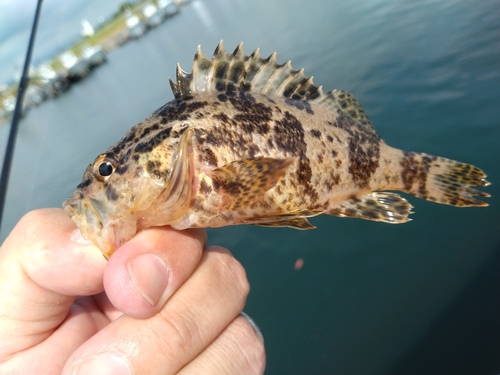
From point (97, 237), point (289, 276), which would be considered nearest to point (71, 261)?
point (97, 237)

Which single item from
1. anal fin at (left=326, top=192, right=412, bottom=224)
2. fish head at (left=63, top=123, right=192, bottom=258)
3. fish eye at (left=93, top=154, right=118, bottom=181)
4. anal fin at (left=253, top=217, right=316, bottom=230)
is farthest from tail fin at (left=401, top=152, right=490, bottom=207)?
fish eye at (left=93, top=154, right=118, bottom=181)

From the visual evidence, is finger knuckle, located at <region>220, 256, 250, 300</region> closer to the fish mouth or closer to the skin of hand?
the skin of hand

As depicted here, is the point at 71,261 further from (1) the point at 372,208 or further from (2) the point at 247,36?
(2) the point at 247,36

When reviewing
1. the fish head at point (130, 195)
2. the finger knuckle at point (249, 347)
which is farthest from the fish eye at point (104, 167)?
the finger knuckle at point (249, 347)

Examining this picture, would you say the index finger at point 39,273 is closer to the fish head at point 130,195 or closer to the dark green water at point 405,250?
the fish head at point 130,195

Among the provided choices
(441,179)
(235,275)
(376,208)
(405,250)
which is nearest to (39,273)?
(235,275)

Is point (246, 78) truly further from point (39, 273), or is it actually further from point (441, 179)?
point (441, 179)
